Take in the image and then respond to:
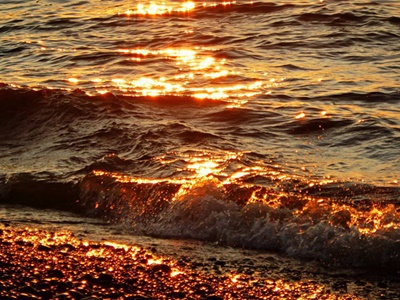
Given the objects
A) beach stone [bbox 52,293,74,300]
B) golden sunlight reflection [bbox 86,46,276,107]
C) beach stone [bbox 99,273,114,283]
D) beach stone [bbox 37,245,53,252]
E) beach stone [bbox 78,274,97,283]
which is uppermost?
golden sunlight reflection [bbox 86,46,276,107]

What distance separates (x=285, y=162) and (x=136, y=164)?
1.48m

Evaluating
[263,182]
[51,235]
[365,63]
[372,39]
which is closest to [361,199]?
[263,182]

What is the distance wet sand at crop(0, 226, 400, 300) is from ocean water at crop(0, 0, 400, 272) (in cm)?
35

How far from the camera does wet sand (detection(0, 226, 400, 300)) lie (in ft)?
17.7

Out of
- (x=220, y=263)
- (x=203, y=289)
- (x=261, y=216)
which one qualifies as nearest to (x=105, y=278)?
(x=203, y=289)

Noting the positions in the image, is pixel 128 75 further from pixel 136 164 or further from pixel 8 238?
pixel 8 238

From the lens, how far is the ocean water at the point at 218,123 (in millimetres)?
6699

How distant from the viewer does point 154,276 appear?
5.68 meters

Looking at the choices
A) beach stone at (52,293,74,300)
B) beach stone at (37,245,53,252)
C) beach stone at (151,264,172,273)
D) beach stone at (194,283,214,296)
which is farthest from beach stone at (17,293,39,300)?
beach stone at (194,283,214,296)

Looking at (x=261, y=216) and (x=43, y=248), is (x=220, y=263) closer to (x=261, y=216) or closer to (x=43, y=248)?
(x=261, y=216)

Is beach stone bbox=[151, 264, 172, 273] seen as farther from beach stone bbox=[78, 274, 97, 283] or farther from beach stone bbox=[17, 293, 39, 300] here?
beach stone bbox=[17, 293, 39, 300]

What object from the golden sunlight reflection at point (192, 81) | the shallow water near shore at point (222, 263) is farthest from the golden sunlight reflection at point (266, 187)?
the golden sunlight reflection at point (192, 81)

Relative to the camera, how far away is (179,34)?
14391 millimetres

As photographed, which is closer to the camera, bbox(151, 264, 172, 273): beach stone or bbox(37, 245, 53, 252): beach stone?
bbox(151, 264, 172, 273): beach stone
